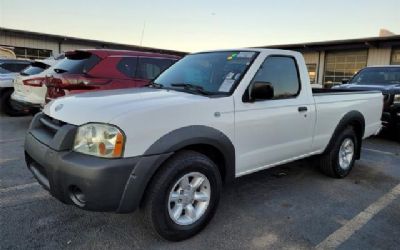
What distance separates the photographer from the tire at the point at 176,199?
2902 mm

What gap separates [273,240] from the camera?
3.23 m

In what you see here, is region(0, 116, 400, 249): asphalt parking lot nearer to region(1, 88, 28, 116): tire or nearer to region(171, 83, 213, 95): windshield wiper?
region(171, 83, 213, 95): windshield wiper

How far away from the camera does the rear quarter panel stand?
461cm

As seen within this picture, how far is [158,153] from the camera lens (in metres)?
2.84

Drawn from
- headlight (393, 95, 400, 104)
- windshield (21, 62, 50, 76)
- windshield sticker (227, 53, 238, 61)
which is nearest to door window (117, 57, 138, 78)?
windshield (21, 62, 50, 76)

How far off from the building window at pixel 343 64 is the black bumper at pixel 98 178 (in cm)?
2079

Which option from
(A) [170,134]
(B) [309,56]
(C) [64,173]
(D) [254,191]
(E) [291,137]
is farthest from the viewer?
(B) [309,56]

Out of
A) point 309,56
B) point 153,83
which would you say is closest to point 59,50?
point 309,56

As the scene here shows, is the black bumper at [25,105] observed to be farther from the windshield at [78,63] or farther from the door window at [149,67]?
the door window at [149,67]

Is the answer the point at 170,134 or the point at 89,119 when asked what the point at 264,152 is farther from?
the point at 89,119

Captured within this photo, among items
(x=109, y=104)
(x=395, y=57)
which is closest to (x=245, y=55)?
(x=109, y=104)

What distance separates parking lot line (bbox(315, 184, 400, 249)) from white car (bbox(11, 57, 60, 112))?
7.21m

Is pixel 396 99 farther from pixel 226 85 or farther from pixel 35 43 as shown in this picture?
pixel 35 43

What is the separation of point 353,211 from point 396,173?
209 cm
